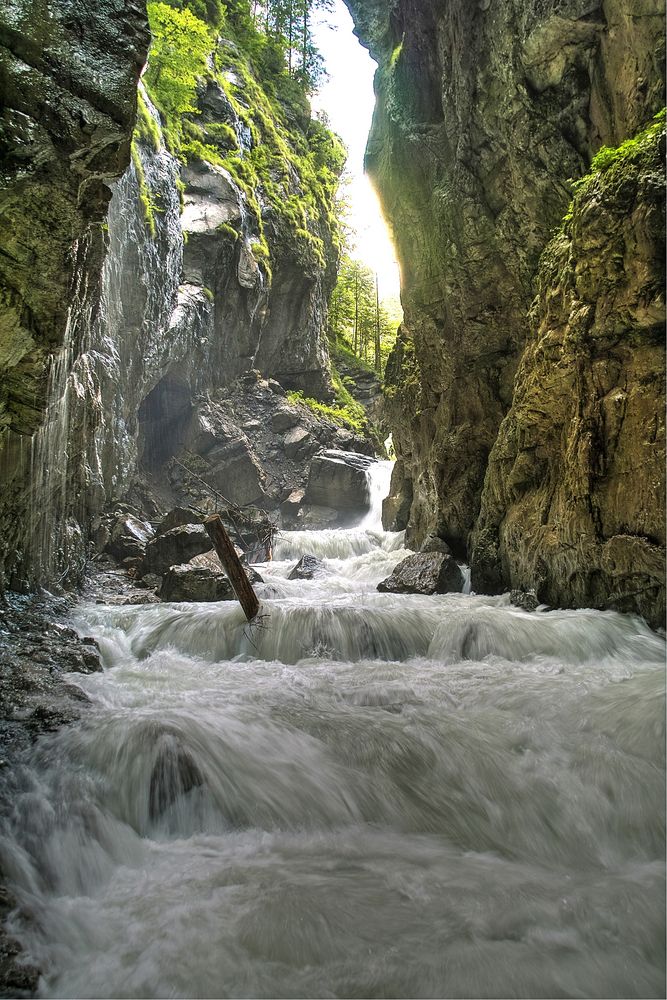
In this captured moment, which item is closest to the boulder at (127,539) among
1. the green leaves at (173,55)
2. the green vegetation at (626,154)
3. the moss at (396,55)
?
the green vegetation at (626,154)

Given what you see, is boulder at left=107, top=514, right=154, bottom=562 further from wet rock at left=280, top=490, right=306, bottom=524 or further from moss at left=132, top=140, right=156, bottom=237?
wet rock at left=280, top=490, right=306, bottom=524

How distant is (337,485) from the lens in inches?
853

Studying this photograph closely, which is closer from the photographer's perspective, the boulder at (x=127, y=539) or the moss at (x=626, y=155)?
the moss at (x=626, y=155)

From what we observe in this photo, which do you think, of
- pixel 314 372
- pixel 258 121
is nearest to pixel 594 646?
pixel 314 372

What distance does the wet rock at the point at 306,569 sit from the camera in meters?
13.4

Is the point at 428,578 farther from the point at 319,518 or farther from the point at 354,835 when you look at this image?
the point at 319,518

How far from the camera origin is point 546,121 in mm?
9648

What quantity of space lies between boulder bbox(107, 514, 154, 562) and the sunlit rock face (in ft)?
24.2

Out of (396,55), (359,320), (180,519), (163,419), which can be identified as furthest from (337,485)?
(359,320)

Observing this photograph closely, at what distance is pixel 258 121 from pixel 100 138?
881 inches

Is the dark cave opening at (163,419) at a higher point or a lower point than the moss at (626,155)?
lower

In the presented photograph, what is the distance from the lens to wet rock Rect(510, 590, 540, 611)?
811 centimetres

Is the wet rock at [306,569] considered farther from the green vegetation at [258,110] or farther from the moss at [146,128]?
the green vegetation at [258,110]

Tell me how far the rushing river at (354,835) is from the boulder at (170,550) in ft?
18.7
